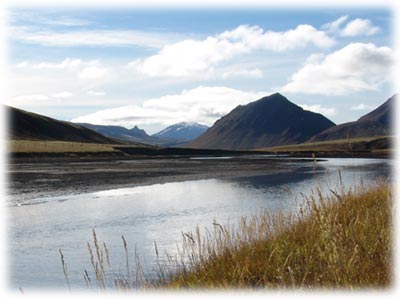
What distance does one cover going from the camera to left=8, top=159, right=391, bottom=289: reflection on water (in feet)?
44.6

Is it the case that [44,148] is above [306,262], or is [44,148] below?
above

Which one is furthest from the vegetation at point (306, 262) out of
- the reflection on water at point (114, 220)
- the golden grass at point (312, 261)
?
the reflection on water at point (114, 220)

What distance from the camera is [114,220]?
72.2ft

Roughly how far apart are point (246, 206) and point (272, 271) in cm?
1830

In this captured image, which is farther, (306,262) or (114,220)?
(114,220)

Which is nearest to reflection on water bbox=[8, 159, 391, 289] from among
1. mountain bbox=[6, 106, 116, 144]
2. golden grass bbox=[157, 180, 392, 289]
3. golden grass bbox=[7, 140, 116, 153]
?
golden grass bbox=[157, 180, 392, 289]

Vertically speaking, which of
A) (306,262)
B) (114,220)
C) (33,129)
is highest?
(33,129)

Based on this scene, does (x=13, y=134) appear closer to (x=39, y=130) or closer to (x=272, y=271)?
(x=39, y=130)

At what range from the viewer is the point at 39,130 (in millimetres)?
185000

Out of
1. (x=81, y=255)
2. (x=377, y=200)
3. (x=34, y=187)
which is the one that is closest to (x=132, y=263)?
(x=81, y=255)

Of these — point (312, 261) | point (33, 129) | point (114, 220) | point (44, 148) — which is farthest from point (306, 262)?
point (33, 129)

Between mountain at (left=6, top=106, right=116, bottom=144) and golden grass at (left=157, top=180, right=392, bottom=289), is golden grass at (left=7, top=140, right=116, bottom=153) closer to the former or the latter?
mountain at (left=6, top=106, right=116, bottom=144)

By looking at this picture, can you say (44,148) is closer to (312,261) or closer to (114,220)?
(114,220)

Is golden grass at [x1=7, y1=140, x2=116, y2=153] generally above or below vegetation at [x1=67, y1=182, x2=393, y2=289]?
above
